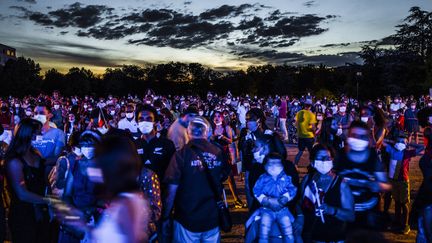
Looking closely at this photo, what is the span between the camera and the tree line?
5966 cm

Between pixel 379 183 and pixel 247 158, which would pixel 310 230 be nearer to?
pixel 379 183

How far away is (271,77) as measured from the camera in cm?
10069

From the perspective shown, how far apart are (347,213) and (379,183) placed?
51cm

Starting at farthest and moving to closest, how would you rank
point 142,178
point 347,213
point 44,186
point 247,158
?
point 247,158 → point 44,186 → point 347,213 → point 142,178

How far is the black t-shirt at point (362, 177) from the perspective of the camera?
453cm

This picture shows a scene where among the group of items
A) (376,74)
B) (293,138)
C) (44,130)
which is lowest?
(293,138)

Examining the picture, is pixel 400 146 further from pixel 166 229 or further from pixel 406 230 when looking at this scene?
pixel 166 229

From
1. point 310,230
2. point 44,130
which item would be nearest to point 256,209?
point 310,230

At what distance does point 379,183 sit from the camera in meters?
4.47

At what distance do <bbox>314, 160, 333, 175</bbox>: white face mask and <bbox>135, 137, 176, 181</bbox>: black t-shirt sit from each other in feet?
5.61

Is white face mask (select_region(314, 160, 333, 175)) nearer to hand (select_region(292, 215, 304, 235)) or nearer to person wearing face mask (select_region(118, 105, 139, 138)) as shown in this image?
hand (select_region(292, 215, 304, 235))

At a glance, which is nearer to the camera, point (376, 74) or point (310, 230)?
point (310, 230)

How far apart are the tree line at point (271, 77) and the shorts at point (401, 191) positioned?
1552 inches

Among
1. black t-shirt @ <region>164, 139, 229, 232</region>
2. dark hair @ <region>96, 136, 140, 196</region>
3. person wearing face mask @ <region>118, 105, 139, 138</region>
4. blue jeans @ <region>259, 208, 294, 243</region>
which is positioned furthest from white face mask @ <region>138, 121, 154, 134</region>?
person wearing face mask @ <region>118, 105, 139, 138</region>
